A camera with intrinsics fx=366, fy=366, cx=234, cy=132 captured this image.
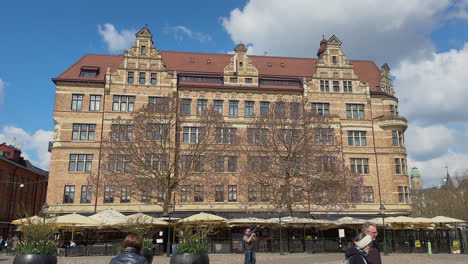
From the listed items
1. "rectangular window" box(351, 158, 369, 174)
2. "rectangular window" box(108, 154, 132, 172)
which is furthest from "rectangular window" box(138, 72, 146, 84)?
"rectangular window" box(351, 158, 369, 174)

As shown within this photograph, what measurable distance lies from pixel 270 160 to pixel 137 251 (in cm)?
2388

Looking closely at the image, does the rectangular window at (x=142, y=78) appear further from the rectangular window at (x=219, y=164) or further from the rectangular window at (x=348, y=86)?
the rectangular window at (x=348, y=86)

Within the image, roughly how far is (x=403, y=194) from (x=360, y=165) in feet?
15.0

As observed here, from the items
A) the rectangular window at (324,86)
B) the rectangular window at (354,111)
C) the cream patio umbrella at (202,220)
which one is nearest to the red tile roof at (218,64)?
the rectangular window at (324,86)

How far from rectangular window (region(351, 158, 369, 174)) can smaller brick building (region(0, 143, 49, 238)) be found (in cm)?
3167

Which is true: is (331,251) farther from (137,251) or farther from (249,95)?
(137,251)

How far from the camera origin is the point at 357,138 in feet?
116

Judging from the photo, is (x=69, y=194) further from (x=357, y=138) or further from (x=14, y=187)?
(x=357, y=138)

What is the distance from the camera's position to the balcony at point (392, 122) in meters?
35.1

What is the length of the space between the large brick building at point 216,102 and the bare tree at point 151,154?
4.23m

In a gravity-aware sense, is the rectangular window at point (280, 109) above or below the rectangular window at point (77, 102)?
below

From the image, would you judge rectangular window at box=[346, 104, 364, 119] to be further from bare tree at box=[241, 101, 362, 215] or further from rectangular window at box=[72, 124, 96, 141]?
rectangular window at box=[72, 124, 96, 141]

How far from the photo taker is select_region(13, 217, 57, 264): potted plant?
10984mm

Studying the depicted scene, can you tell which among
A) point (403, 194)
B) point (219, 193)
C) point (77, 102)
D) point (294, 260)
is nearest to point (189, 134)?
point (219, 193)
